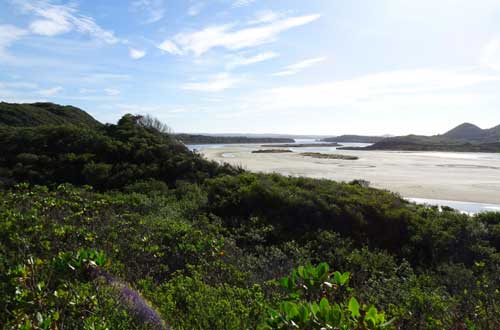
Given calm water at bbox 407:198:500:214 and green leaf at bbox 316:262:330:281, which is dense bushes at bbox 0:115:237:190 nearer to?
calm water at bbox 407:198:500:214

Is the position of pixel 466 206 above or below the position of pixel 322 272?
below

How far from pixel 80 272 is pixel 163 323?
90cm

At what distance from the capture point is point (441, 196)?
58.6 ft

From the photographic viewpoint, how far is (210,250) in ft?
16.1

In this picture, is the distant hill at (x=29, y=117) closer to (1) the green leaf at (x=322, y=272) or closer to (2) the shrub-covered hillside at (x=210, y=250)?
(2) the shrub-covered hillside at (x=210, y=250)

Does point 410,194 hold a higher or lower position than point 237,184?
lower

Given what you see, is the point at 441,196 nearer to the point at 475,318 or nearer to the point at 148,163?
the point at 148,163

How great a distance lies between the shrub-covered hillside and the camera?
260cm

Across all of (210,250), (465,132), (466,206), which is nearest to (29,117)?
(210,250)

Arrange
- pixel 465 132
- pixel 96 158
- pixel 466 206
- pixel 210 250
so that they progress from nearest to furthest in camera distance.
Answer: pixel 210 250 < pixel 96 158 < pixel 466 206 < pixel 465 132

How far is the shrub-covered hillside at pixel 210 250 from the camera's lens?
8.52 feet

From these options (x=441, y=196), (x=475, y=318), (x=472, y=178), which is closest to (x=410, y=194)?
(x=441, y=196)

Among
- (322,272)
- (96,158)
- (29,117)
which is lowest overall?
(96,158)

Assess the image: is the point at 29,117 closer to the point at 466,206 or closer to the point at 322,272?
the point at 466,206
